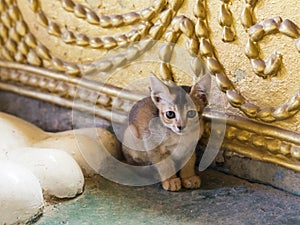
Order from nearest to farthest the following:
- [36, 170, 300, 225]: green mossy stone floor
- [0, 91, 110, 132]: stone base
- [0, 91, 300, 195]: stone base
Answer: [36, 170, 300, 225]: green mossy stone floor < [0, 91, 300, 195]: stone base < [0, 91, 110, 132]: stone base

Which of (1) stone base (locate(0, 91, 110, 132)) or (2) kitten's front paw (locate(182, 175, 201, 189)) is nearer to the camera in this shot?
(2) kitten's front paw (locate(182, 175, 201, 189))

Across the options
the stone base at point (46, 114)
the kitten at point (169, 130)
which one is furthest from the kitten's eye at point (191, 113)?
the stone base at point (46, 114)

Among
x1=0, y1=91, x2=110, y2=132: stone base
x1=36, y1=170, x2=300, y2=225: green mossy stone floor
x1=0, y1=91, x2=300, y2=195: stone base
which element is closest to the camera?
x1=36, y1=170, x2=300, y2=225: green mossy stone floor

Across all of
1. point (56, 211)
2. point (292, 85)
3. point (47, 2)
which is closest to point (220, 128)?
point (292, 85)

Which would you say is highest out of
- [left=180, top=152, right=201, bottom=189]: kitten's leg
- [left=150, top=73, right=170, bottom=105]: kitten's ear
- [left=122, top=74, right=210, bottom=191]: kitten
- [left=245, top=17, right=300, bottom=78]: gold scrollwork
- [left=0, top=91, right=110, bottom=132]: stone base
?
[left=245, top=17, right=300, bottom=78]: gold scrollwork

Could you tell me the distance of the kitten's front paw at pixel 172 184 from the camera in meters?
1.24

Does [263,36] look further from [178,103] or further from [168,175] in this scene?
A: [168,175]

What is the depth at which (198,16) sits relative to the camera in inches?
49.2

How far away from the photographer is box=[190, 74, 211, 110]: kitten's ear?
3.91ft

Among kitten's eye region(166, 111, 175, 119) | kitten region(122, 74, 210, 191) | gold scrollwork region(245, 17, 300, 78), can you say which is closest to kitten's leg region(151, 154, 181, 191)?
kitten region(122, 74, 210, 191)

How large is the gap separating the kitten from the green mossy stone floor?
0.15 feet

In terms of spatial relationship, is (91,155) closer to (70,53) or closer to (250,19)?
(70,53)

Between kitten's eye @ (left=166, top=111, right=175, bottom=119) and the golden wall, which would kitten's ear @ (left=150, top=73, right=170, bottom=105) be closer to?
kitten's eye @ (left=166, top=111, right=175, bottom=119)

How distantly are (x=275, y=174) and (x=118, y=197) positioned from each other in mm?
331
